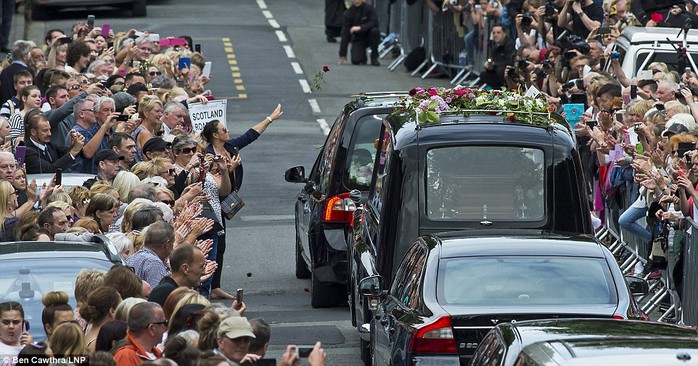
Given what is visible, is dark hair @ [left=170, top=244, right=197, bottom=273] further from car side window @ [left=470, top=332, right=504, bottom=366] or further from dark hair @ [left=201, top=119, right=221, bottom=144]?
dark hair @ [left=201, top=119, right=221, bottom=144]

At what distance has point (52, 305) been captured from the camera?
29.9 feet

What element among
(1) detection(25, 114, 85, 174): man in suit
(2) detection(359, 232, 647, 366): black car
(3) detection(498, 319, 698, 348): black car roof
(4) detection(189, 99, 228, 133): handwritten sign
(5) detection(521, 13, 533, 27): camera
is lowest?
(5) detection(521, 13, 533, 27): camera

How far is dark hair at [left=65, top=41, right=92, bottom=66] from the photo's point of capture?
21516 millimetres

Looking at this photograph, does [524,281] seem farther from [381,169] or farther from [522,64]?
[522,64]

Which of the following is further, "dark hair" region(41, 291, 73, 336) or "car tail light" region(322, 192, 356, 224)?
"car tail light" region(322, 192, 356, 224)

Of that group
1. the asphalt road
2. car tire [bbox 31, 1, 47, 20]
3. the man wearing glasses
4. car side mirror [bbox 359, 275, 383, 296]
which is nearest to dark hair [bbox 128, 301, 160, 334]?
the man wearing glasses

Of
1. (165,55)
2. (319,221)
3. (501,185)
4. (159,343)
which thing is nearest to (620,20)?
(165,55)

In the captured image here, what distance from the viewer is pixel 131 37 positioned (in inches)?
965

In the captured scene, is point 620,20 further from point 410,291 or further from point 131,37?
point 410,291

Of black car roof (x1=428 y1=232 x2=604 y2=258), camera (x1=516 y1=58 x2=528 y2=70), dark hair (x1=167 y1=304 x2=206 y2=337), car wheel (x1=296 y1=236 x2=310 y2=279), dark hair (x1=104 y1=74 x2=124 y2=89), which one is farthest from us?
camera (x1=516 y1=58 x2=528 y2=70)

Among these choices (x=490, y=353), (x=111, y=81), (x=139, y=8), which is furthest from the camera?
(x=139, y=8)

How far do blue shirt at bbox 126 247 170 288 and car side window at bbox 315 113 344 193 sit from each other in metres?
3.70

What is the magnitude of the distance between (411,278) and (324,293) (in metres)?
4.80

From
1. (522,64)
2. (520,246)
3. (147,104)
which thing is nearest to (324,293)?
(147,104)
